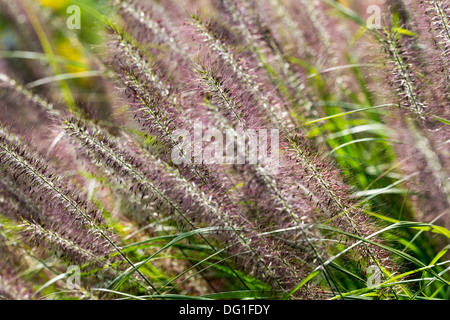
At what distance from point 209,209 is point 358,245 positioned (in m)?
0.51

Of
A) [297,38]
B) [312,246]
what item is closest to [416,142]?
[312,246]
